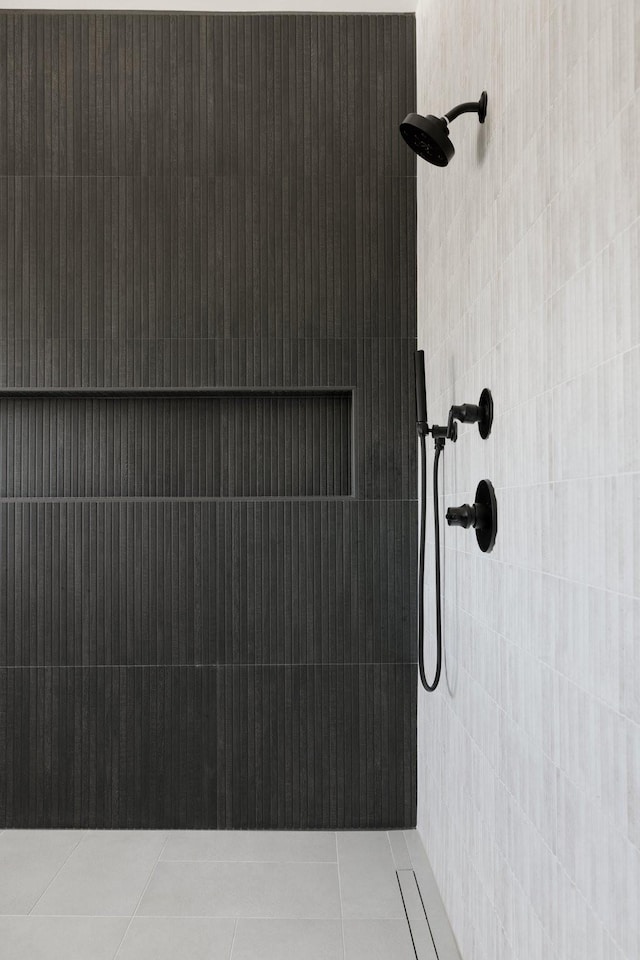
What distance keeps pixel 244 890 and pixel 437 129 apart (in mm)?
1855

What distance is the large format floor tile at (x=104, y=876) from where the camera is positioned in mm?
1907

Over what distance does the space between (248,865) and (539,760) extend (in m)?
1.25

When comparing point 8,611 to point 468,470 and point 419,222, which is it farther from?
point 419,222

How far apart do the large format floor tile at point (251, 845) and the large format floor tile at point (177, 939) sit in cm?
33

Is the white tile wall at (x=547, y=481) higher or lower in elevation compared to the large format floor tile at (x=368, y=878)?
higher

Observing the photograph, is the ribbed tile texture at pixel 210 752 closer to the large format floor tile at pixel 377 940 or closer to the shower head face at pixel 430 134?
the large format floor tile at pixel 377 940

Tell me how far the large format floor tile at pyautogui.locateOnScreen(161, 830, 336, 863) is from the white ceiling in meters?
2.51

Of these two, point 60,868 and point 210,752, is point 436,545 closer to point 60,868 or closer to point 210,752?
point 210,752

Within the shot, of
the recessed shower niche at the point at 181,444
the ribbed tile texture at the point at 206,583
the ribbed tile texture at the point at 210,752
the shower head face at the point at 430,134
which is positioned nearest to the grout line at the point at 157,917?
the ribbed tile texture at the point at 210,752

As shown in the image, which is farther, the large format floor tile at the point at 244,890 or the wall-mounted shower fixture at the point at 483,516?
the large format floor tile at the point at 244,890

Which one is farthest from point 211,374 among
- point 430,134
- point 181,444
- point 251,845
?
point 251,845

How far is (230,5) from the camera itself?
2.40 metres

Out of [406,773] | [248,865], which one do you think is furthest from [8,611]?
[406,773]

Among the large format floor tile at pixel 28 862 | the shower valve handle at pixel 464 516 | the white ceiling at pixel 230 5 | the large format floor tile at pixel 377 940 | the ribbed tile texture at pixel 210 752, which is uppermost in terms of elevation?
the white ceiling at pixel 230 5
